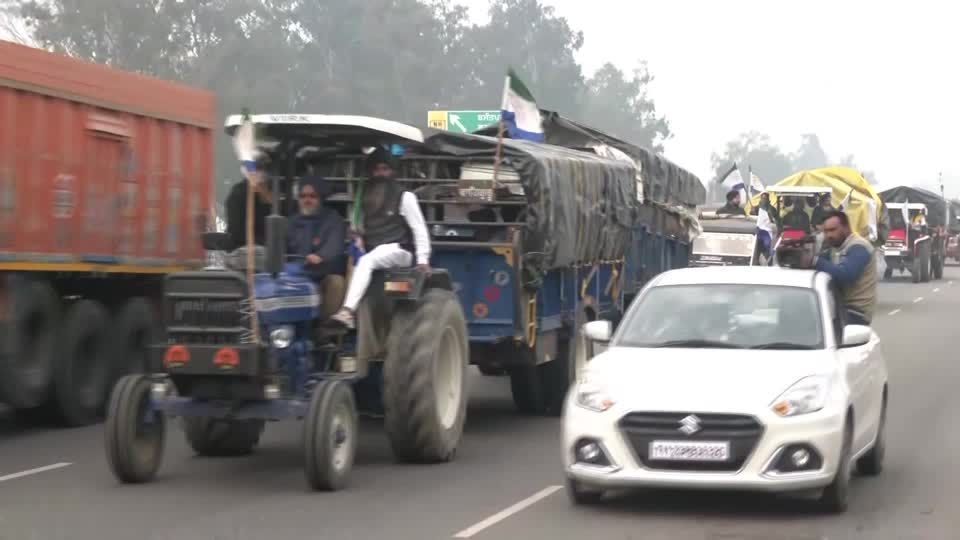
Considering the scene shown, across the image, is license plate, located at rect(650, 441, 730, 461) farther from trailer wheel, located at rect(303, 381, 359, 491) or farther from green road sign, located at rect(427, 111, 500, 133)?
green road sign, located at rect(427, 111, 500, 133)

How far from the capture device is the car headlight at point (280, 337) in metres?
11.1

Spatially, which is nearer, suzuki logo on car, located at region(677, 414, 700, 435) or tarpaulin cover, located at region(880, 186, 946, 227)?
suzuki logo on car, located at region(677, 414, 700, 435)

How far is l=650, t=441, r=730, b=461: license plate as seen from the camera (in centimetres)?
957

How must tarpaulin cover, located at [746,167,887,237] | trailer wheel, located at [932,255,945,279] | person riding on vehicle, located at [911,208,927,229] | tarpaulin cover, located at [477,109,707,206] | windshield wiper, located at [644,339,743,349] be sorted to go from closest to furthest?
1. windshield wiper, located at [644,339,743,349]
2. tarpaulin cover, located at [477,109,707,206]
3. tarpaulin cover, located at [746,167,887,237]
4. person riding on vehicle, located at [911,208,927,229]
5. trailer wheel, located at [932,255,945,279]

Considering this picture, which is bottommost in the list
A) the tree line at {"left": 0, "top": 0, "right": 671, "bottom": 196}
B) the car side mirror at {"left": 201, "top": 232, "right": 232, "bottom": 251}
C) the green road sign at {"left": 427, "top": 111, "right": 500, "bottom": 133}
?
the car side mirror at {"left": 201, "top": 232, "right": 232, "bottom": 251}

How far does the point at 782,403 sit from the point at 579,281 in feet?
24.2

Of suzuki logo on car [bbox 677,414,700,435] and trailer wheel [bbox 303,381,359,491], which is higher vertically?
suzuki logo on car [bbox 677,414,700,435]

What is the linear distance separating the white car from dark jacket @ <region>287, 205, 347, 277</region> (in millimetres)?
2156

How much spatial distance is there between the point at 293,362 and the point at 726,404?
3.24 metres

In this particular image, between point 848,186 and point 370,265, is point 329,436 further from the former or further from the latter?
point 848,186

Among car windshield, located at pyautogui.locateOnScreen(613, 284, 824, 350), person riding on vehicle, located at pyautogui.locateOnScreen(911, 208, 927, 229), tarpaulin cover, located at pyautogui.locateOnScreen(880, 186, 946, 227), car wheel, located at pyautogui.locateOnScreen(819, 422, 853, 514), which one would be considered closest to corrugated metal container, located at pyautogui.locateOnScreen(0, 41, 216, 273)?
car windshield, located at pyautogui.locateOnScreen(613, 284, 824, 350)

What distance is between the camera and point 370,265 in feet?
39.9

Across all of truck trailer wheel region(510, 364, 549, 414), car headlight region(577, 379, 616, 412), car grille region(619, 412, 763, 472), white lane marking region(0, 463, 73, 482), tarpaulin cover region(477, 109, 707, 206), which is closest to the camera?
car grille region(619, 412, 763, 472)

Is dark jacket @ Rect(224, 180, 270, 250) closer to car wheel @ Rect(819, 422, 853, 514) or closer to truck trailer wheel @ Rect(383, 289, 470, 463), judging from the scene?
truck trailer wheel @ Rect(383, 289, 470, 463)
